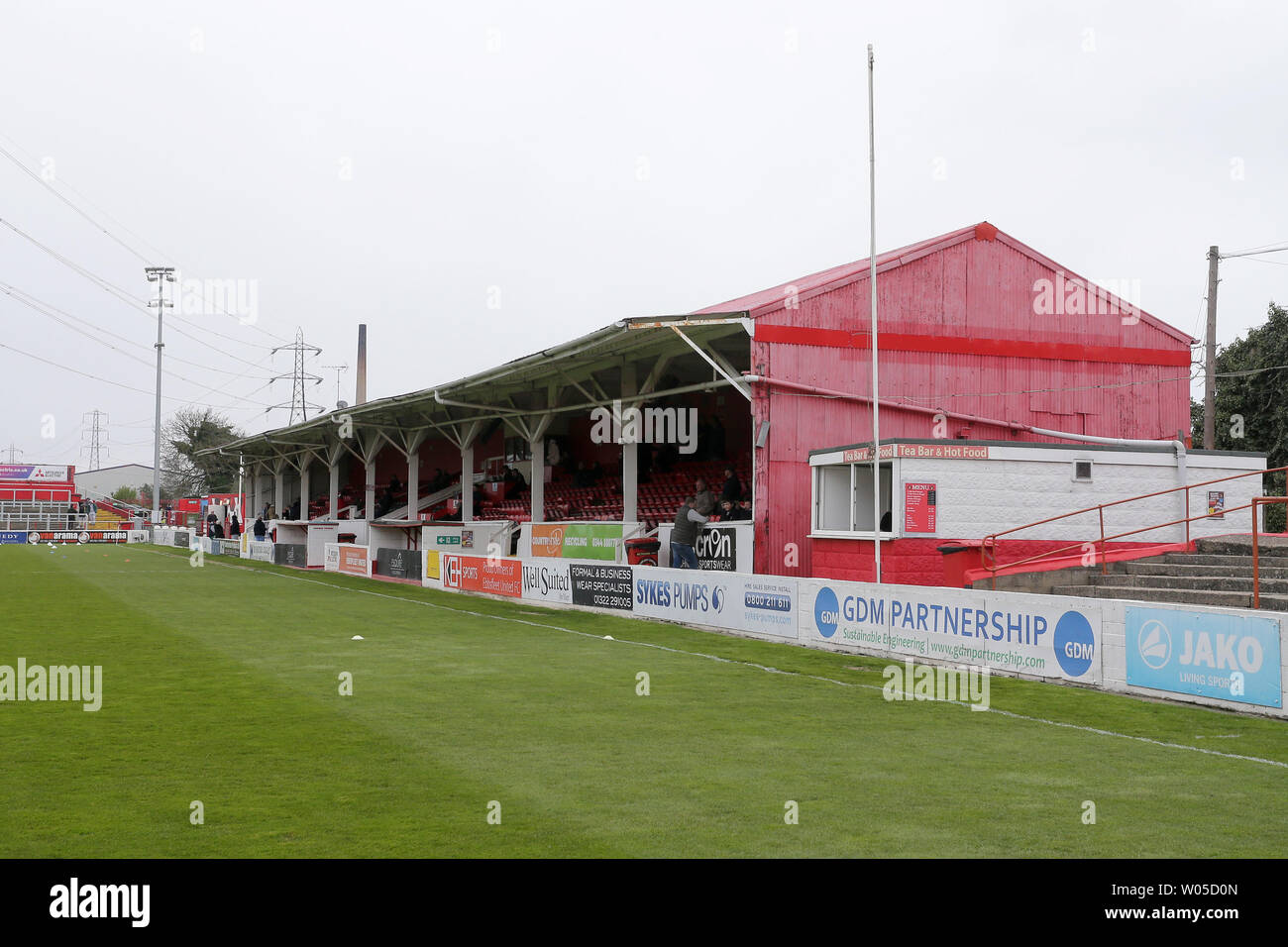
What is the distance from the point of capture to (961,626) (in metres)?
16.4

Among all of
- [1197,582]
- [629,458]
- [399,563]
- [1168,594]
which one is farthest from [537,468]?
[1197,582]

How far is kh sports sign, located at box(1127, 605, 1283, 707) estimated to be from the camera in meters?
12.2

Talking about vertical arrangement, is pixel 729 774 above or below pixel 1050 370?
below

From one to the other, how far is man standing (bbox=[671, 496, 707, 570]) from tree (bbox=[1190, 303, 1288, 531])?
2251 cm

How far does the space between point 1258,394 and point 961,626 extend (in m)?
30.6

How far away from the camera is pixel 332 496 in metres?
57.3

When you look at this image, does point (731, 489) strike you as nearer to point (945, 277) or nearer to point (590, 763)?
point (945, 277)

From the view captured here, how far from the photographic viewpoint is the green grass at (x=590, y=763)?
24.0ft

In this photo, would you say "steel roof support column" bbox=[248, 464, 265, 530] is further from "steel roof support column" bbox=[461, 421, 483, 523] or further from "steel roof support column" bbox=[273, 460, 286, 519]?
"steel roof support column" bbox=[461, 421, 483, 523]

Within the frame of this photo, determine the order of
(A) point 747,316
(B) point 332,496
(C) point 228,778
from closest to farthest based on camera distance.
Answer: (C) point 228,778, (A) point 747,316, (B) point 332,496

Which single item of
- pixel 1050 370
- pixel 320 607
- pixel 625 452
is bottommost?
pixel 320 607
